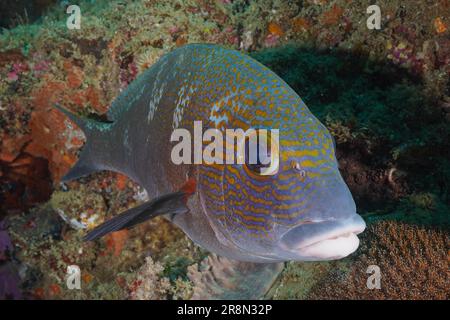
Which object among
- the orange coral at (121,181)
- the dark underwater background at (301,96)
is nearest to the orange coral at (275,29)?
the dark underwater background at (301,96)

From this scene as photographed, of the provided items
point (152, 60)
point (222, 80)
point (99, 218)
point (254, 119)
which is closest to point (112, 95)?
point (152, 60)

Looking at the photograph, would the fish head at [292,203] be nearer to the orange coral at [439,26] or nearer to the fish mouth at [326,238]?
the fish mouth at [326,238]

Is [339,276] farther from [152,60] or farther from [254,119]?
[152,60]

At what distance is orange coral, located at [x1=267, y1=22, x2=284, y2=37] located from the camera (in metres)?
5.23

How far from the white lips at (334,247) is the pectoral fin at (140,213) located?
3.07ft

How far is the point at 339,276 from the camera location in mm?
3754

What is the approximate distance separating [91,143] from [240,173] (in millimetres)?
2424

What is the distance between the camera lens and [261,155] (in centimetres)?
197

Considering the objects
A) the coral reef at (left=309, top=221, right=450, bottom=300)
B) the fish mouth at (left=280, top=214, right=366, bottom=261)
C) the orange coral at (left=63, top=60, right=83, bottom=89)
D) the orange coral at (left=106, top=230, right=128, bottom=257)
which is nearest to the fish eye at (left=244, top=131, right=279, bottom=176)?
the fish mouth at (left=280, top=214, right=366, bottom=261)

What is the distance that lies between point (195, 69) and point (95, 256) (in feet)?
13.0

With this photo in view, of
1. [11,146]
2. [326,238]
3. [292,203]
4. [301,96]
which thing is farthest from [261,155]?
[11,146]

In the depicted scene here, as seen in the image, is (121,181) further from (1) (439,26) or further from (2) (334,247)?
(1) (439,26)

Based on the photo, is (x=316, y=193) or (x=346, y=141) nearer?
(x=316, y=193)

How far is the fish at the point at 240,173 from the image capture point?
180 centimetres
